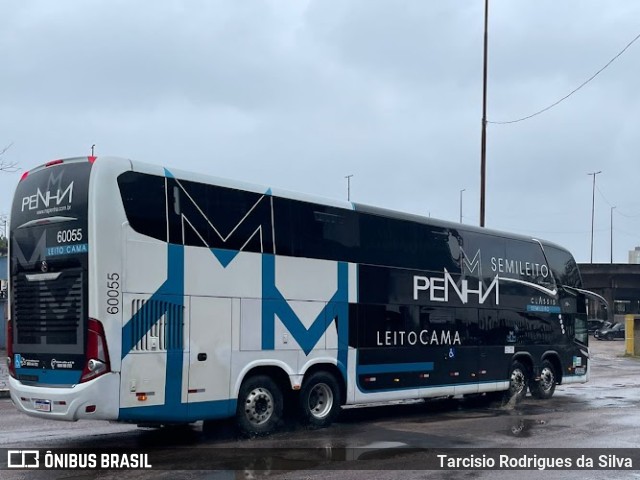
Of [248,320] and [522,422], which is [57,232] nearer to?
[248,320]

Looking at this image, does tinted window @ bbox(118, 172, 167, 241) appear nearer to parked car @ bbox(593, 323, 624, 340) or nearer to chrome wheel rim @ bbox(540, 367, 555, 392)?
chrome wheel rim @ bbox(540, 367, 555, 392)

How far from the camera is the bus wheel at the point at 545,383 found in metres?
18.4

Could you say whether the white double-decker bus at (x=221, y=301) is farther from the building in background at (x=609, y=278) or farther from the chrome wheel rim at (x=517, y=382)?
the building in background at (x=609, y=278)

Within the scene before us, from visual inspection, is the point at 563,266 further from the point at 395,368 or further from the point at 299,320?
the point at 299,320

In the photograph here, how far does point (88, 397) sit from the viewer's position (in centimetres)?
994

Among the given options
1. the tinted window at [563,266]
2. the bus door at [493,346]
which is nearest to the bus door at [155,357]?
the bus door at [493,346]

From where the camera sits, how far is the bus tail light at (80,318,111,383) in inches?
394

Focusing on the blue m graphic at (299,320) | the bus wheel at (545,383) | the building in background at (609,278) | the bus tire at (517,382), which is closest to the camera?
the blue m graphic at (299,320)

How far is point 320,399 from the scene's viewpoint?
1323 centimetres

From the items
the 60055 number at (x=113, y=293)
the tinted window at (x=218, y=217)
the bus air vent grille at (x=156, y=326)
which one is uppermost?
the tinted window at (x=218, y=217)

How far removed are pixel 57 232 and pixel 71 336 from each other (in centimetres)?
140

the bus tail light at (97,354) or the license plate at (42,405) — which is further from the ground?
the bus tail light at (97,354)

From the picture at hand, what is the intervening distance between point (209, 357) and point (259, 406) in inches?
51.1

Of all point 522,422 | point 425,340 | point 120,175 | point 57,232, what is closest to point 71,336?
point 57,232
